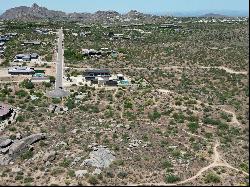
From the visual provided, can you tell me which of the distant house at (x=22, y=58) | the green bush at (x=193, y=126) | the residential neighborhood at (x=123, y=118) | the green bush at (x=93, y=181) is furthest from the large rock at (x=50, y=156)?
the distant house at (x=22, y=58)

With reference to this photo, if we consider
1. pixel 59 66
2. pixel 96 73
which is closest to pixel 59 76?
pixel 96 73

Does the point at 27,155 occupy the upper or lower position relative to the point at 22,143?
lower

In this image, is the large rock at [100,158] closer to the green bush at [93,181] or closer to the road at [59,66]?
the green bush at [93,181]

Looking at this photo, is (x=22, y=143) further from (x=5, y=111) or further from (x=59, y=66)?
(x=59, y=66)

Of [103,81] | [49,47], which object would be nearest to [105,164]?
[103,81]

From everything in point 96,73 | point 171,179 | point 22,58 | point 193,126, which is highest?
point 96,73

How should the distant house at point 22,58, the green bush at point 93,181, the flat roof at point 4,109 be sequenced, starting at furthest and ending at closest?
the distant house at point 22,58
the flat roof at point 4,109
the green bush at point 93,181

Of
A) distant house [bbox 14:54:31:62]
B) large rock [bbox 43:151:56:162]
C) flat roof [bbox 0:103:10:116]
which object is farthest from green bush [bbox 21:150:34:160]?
distant house [bbox 14:54:31:62]

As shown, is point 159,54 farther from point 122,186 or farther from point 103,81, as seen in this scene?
point 122,186
